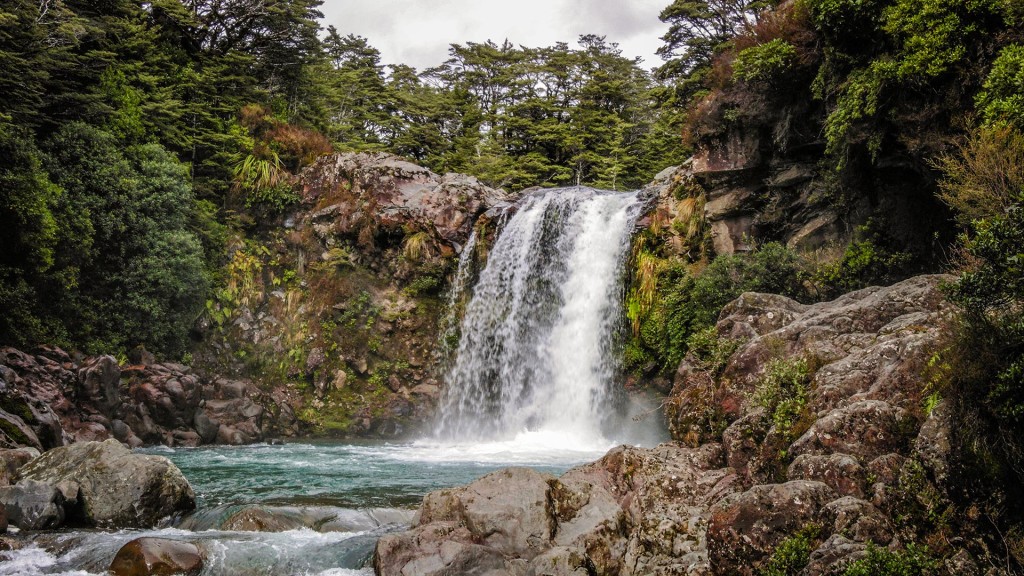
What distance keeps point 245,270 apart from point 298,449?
891 cm

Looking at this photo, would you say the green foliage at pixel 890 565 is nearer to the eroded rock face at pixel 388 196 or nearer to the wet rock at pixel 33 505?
the wet rock at pixel 33 505

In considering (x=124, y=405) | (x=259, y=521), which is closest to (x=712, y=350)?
(x=259, y=521)

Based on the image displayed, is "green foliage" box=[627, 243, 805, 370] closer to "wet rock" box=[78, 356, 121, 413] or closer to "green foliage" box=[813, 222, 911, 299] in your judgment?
"green foliage" box=[813, 222, 911, 299]

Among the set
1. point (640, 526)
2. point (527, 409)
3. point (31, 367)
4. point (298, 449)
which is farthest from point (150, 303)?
point (640, 526)

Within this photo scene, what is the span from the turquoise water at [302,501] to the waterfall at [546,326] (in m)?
1.39

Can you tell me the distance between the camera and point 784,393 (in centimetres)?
843

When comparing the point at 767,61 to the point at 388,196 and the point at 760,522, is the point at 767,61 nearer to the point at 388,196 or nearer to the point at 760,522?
the point at 760,522

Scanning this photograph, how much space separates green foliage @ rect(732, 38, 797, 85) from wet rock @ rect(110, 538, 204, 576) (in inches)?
581

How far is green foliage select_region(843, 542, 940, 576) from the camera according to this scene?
4980 millimetres

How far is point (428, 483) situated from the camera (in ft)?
41.1

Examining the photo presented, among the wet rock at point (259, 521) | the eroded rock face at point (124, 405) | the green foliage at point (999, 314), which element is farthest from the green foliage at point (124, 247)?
the green foliage at point (999, 314)

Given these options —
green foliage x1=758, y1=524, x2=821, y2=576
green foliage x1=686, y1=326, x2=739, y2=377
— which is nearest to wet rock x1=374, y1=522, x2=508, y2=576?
green foliage x1=758, y1=524, x2=821, y2=576

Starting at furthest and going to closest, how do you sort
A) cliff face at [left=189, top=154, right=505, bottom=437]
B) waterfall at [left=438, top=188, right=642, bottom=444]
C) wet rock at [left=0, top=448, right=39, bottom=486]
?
1. cliff face at [left=189, top=154, right=505, bottom=437]
2. waterfall at [left=438, top=188, right=642, bottom=444]
3. wet rock at [left=0, top=448, right=39, bottom=486]

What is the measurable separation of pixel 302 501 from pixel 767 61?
1373 cm
